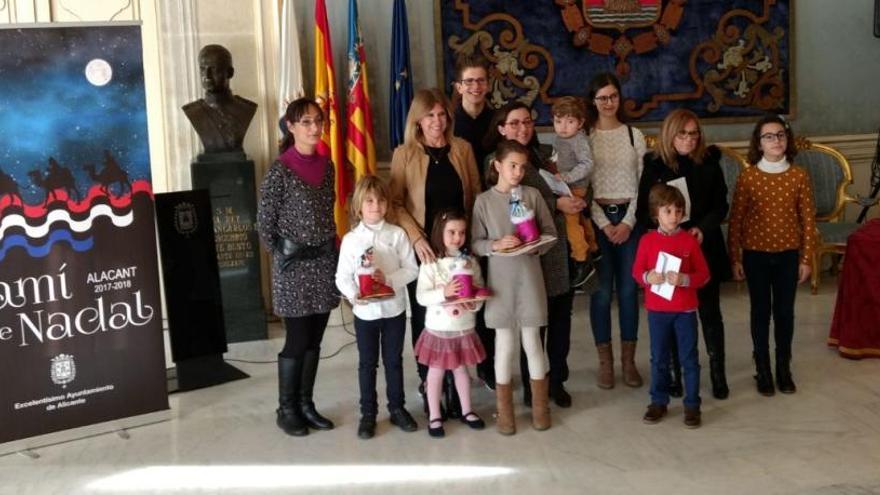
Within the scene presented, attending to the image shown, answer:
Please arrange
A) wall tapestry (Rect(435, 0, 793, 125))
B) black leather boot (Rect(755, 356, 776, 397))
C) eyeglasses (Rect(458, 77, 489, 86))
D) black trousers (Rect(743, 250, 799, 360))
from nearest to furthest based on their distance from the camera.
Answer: eyeglasses (Rect(458, 77, 489, 86))
black trousers (Rect(743, 250, 799, 360))
black leather boot (Rect(755, 356, 776, 397))
wall tapestry (Rect(435, 0, 793, 125))

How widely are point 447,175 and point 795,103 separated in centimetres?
430

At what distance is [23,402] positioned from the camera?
13.5 feet

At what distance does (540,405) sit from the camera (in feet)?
14.1

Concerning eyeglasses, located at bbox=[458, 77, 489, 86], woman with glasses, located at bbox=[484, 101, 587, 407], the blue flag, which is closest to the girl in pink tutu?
woman with glasses, located at bbox=[484, 101, 587, 407]

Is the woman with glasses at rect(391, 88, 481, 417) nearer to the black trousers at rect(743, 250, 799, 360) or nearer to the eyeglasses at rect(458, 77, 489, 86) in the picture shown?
the eyeglasses at rect(458, 77, 489, 86)

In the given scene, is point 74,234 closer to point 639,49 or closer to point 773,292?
point 773,292

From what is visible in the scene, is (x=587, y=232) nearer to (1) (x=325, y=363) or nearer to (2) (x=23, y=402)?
(1) (x=325, y=363)

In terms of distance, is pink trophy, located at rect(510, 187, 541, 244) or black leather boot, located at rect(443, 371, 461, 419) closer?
pink trophy, located at rect(510, 187, 541, 244)

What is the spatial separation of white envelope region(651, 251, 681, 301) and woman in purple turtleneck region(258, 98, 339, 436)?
4.41ft

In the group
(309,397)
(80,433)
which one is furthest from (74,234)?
(309,397)

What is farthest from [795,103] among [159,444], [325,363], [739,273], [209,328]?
[159,444]

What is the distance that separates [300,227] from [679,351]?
66.0 inches

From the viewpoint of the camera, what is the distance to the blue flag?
652 cm

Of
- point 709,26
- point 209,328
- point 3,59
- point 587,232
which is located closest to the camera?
point 3,59
